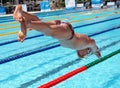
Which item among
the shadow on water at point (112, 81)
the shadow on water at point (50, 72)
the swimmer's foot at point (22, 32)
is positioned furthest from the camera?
the shadow on water at point (50, 72)

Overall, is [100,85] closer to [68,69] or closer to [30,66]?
[68,69]

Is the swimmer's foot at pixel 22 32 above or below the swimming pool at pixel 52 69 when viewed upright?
above

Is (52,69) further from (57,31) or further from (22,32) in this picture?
(22,32)

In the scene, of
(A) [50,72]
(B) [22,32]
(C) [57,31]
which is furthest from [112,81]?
(B) [22,32]

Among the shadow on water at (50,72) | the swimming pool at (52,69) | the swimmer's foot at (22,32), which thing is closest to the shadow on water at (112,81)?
the swimming pool at (52,69)

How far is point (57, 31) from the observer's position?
335 centimetres

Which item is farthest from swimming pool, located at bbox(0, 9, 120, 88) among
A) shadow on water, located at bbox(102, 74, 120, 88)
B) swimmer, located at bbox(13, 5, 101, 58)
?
swimmer, located at bbox(13, 5, 101, 58)

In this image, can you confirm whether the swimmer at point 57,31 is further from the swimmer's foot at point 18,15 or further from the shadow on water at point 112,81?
the shadow on water at point 112,81

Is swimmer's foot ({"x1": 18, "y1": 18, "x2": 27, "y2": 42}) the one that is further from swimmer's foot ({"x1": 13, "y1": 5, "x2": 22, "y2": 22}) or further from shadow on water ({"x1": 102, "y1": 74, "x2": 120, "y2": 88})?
shadow on water ({"x1": 102, "y1": 74, "x2": 120, "y2": 88})

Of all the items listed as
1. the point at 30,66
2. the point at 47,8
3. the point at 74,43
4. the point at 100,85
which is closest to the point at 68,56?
the point at 30,66

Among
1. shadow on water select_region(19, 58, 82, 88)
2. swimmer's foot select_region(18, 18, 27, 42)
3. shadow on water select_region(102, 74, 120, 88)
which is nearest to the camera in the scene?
swimmer's foot select_region(18, 18, 27, 42)

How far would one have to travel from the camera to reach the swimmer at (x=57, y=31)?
300 cm

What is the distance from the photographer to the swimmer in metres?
3.00

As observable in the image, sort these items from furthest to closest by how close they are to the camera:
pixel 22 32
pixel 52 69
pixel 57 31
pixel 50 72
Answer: pixel 52 69
pixel 50 72
pixel 57 31
pixel 22 32
